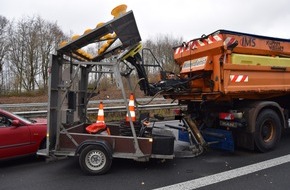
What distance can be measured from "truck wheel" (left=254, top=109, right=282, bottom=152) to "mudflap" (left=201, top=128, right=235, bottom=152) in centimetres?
57

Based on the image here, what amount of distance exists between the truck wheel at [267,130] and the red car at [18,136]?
4561 millimetres

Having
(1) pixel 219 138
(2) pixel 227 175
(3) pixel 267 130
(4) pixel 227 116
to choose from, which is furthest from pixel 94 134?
(3) pixel 267 130

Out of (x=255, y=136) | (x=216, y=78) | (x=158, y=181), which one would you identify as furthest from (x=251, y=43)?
(x=158, y=181)

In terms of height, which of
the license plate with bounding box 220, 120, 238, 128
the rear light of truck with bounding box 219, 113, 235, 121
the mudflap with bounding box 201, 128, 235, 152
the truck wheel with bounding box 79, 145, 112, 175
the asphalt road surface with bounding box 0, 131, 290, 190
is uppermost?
the rear light of truck with bounding box 219, 113, 235, 121

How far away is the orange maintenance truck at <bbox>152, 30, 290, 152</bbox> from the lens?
5984 mm

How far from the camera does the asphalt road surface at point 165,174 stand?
4.51 metres

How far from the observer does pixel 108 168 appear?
5.07 metres

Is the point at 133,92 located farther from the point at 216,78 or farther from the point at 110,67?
the point at 216,78

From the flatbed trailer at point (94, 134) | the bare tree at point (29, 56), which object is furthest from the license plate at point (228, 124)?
the bare tree at point (29, 56)

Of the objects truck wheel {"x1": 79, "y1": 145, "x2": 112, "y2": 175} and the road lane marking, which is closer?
the road lane marking

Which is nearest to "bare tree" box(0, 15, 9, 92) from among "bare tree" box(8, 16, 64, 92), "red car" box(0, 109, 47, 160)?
"bare tree" box(8, 16, 64, 92)

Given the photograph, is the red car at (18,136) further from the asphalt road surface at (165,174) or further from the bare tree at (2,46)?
the bare tree at (2,46)

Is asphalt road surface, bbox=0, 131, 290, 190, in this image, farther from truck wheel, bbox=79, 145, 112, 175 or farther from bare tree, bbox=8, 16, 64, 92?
bare tree, bbox=8, 16, 64, 92

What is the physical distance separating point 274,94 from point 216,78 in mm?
1871
